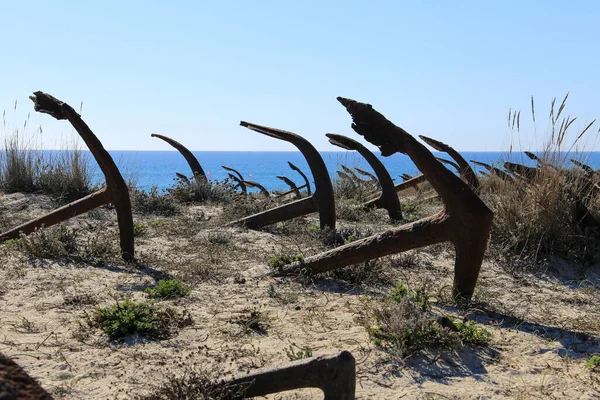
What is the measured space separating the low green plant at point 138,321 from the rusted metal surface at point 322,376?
4.18 feet

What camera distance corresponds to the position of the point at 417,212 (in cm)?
769

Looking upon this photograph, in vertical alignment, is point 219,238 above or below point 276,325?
above

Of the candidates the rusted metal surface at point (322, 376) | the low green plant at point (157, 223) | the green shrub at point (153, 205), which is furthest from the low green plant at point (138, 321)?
the green shrub at point (153, 205)

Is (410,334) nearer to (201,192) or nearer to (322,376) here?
(322,376)

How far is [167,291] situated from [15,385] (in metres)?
2.93

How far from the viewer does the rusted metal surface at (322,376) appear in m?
1.84

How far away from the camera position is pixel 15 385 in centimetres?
88

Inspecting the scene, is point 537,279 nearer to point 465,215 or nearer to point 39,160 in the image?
point 465,215

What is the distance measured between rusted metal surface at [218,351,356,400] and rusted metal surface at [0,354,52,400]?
1.09m

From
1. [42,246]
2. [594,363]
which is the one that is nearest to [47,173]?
[42,246]

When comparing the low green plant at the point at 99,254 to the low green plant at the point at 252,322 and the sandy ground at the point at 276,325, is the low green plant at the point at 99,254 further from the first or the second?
the low green plant at the point at 252,322

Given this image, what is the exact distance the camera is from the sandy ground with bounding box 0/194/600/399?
8.34 feet

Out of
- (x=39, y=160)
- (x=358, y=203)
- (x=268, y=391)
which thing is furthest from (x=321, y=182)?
(x=39, y=160)

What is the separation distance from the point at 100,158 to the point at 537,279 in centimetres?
384
